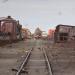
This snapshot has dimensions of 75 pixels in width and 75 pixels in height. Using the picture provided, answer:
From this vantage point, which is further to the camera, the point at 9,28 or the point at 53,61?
the point at 9,28

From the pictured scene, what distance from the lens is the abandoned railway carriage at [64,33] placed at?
236 feet

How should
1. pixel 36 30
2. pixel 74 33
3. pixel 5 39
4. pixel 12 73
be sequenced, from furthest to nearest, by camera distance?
pixel 36 30 → pixel 74 33 → pixel 5 39 → pixel 12 73

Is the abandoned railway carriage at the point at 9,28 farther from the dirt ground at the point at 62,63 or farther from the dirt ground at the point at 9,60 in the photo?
the dirt ground at the point at 62,63

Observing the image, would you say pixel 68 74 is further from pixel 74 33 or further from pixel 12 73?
pixel 74 33

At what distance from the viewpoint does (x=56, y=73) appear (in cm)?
1423

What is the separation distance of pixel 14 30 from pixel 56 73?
221ft

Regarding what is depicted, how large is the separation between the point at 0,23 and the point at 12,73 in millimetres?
72651

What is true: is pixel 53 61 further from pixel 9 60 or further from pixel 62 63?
pixel 9 60

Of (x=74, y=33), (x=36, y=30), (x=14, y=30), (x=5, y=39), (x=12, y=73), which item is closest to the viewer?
(x=12, y=73)

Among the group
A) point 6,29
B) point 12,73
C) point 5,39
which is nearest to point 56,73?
point 12,73

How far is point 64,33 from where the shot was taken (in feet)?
242

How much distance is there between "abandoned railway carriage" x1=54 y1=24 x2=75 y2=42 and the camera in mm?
72000

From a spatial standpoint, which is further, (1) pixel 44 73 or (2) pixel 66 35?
(2) pixel 66 35

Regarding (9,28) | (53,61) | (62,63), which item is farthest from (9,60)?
(9,28)
